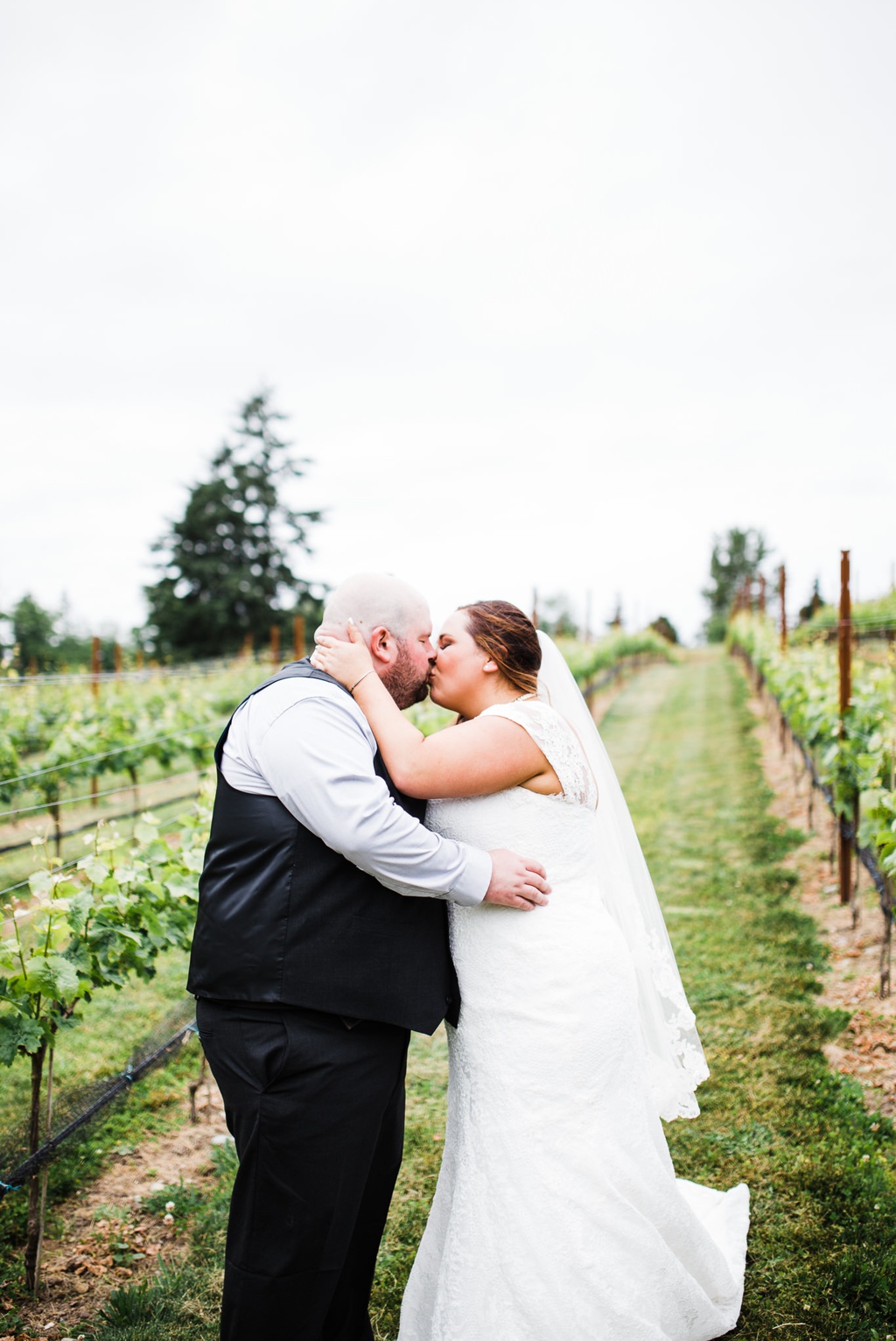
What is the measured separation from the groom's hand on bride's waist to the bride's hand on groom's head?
56 centimetres

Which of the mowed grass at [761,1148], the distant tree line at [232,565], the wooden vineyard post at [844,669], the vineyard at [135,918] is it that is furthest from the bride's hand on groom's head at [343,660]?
the distant tree line at [232,565]

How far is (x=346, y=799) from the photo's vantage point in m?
1.71

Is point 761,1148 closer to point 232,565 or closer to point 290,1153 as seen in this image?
point 290,1153

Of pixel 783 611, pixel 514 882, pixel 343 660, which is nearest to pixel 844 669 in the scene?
pixel 514 882

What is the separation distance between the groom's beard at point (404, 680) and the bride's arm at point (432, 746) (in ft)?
0.23

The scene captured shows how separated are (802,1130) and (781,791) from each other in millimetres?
6806

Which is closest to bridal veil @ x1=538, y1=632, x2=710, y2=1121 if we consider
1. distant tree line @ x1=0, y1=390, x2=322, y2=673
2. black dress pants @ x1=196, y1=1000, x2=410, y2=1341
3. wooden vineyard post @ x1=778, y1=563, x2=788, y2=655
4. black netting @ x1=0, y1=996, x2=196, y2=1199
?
black dress pants @ x1=196, y1=1000, x2=410, y2=1341

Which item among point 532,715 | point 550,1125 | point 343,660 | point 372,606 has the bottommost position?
point 550,1125

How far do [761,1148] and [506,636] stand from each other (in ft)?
8.26

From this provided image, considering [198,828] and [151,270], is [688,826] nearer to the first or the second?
[198,828]

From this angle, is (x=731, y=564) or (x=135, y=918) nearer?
(x=135, y=918)

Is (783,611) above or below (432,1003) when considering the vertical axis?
above

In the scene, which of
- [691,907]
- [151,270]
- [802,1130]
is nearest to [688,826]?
[691,907]

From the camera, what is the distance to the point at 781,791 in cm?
972
